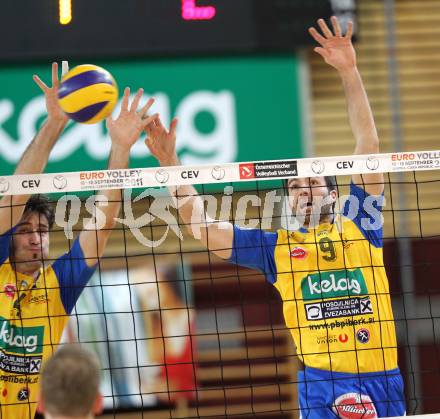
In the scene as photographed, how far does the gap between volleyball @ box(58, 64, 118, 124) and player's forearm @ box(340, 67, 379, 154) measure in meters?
1.48

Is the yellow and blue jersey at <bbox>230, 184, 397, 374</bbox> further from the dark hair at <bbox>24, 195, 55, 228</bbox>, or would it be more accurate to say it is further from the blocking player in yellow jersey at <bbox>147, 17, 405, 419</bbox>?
the dark hair at <bbox>24, 195, 55, 228</bbox>

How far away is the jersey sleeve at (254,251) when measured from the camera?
591 centimetres

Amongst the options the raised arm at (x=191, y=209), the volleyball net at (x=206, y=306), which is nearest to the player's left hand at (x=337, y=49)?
the raised arm at (x=191, y=209)

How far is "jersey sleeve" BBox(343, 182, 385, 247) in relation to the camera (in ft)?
19.3

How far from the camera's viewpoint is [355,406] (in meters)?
5.66

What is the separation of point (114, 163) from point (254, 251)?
1.03 meters

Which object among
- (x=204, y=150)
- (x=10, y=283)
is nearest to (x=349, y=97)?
(x=10, y=283)

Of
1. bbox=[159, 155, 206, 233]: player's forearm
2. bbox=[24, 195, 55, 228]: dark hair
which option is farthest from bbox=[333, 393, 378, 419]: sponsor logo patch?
bbox=[24, 195, 55, 228]: dark hair

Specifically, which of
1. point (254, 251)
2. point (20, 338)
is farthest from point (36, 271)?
point (254, 251)

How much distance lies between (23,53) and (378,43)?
433 cm

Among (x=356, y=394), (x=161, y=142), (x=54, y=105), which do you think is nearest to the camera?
(x=356, y=394)

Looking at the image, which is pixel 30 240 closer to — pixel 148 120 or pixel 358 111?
pixel 148 120

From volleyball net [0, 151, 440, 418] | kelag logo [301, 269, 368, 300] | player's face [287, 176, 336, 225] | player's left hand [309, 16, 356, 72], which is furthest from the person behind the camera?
volleyball net [0, 151, 440, 418]

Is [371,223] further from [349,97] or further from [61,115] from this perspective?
[61,115]
